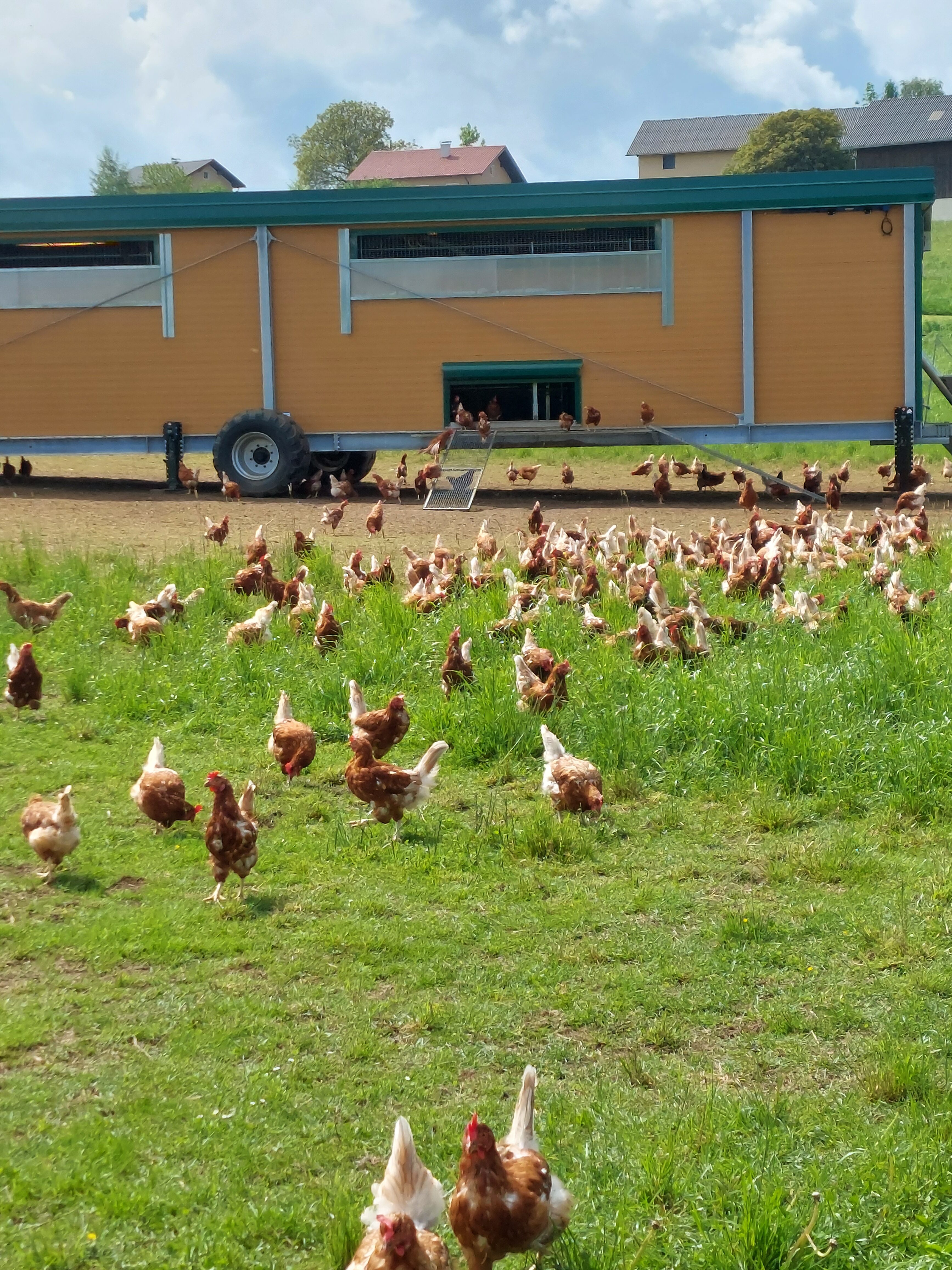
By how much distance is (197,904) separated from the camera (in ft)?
19.8

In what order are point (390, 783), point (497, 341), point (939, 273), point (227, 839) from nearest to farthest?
point (227, 839) < point (390, 783) < point (497, 341) < point (939, 273)

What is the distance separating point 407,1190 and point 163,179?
86.1m

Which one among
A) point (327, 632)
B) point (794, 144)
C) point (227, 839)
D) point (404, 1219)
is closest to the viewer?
point (404, 1219)

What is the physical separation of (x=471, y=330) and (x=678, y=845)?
14.2 metres

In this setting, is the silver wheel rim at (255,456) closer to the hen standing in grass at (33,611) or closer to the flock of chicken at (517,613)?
the flock of chicken at (517,613)

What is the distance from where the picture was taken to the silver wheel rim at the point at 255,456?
19.6 m

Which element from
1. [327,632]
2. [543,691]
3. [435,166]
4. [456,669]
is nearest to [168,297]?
[327,632]

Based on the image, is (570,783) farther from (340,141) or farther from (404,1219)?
(340,141)

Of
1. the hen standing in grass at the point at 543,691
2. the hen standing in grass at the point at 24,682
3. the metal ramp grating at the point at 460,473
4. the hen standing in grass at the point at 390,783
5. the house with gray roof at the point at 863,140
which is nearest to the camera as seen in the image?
the hen standing in grass at the point at 390,783

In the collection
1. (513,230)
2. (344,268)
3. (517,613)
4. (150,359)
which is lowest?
(517,613)

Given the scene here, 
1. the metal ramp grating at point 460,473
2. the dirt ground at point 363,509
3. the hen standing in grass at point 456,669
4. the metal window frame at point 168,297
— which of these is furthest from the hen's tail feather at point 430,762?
the metal window frame at point 168,297

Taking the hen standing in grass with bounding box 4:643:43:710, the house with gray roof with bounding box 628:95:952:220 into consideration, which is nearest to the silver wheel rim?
the hen standing in grass with bounding box 4:643:43:710

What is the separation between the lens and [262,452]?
65.3 feet

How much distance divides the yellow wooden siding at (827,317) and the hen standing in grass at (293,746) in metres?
13.1
